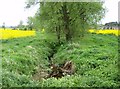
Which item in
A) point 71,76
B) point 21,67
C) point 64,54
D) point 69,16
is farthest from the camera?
point 69,16

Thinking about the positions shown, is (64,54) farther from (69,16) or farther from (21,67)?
(69,16)

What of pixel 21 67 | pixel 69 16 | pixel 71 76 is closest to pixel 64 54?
pixel 21 67

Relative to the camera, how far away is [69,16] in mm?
34219

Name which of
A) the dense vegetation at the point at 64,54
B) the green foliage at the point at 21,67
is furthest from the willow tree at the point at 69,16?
the green foliage at the point at 21,67

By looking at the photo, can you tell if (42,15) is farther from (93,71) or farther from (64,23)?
(93,71)

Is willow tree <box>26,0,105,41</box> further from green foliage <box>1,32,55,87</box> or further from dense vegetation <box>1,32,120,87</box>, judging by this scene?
green foliage <box>1,32,55,87</box>

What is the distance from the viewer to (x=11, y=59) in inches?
750

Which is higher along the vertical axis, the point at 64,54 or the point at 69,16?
the point at 69,16

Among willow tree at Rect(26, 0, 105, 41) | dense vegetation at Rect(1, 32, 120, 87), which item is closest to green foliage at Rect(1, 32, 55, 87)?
dense vegetation at Rect(1, 32, 120, 87)

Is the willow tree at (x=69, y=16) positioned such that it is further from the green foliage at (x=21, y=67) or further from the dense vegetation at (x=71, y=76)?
the green foliage at (x=21, y=67)

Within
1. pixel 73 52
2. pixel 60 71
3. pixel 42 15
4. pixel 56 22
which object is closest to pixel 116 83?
pixel 60 71

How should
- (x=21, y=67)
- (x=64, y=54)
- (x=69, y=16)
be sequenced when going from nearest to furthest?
(x=21, y=67) → (x=64, y=54) → (x=69, y=16)

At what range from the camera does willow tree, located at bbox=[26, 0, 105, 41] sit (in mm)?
33562

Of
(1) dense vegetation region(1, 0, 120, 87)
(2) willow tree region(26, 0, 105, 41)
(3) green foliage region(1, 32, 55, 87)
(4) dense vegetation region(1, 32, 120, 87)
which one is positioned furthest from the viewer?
(2) willow tree region(26, 0, 105, 41)
